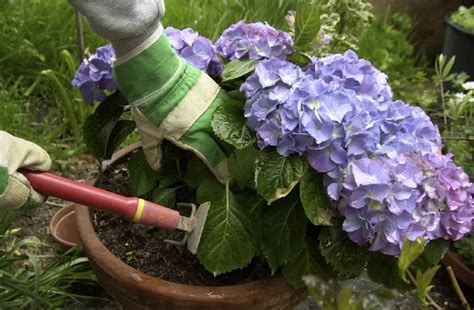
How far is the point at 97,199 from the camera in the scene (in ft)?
3.60

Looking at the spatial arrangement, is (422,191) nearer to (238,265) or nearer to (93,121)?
(238,265)

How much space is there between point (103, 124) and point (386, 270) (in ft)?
2.28

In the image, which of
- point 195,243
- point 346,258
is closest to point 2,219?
point 195,243

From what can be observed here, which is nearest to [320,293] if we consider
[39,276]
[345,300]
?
[345,300]

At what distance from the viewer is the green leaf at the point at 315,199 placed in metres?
1.08

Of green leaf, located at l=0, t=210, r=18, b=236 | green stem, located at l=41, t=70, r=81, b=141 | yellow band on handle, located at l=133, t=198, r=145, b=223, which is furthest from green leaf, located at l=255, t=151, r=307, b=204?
green stem, located at l=41, t=70, r=81, b=141

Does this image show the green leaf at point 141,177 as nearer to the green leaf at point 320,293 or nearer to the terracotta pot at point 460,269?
the green leaf at point 320,293

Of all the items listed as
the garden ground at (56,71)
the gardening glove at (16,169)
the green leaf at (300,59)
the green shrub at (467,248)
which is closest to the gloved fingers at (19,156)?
the gardening glove at (16,169)

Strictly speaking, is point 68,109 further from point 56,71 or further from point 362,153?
point 362,153

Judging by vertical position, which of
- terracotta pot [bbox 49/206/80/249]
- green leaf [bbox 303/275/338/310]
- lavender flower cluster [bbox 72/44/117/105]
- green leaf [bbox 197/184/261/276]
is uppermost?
green leaf [bbox 303/275/338/310]

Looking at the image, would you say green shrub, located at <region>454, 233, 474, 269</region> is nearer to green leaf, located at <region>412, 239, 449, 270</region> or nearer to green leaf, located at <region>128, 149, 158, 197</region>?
green leaf, located at <region>412, 239, 449, 270</region>

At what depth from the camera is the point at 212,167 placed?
1.18 metres

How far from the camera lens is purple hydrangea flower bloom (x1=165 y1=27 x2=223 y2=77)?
1.29 metres

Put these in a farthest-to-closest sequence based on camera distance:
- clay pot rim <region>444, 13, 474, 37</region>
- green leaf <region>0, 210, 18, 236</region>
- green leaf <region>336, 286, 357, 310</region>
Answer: clay pot rim <region>444, 13, 474, 37</region> → green leaf <region>0, 210, 18, 236</region> → green leaf <region>336, 286, 357, 310</region>
